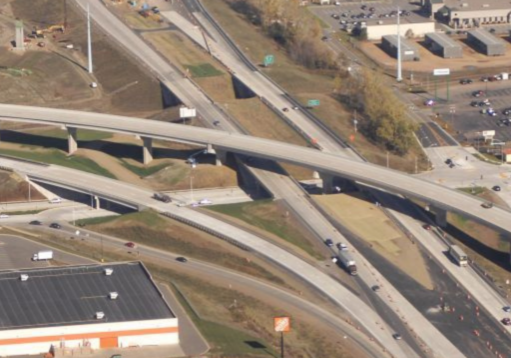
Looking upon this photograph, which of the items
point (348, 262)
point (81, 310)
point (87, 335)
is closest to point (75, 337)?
point (87, 335)

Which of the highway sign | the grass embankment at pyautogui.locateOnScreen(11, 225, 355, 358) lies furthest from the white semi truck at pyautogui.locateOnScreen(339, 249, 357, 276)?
the highway sign

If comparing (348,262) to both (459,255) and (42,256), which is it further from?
(42,256)

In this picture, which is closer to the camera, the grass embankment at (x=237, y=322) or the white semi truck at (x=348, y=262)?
the grass embankment at (x=237, y=322)

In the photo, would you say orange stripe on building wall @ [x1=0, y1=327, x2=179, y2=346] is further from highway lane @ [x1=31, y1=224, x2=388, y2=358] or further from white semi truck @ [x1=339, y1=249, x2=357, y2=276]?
white semi truck @ [x1=339, y1=249, x2=357, y2=276]

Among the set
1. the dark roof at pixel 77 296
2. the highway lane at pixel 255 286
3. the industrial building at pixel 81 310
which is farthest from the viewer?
the highway lane at pixel 255 286

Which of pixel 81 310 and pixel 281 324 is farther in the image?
pixel 81 310

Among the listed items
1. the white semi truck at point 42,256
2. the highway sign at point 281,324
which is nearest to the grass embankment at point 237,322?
the highway sign at point 281,324

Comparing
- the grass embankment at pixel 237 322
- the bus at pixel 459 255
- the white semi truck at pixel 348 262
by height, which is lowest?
the bus at pixel 459 255

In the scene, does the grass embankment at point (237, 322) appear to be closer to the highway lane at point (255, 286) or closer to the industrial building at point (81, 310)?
the highway lane at point (255, 286)
